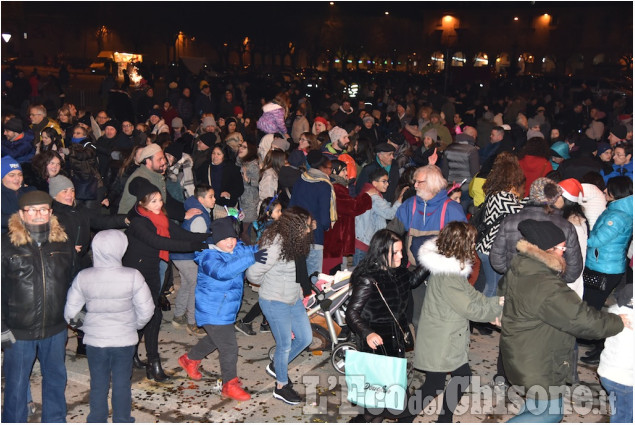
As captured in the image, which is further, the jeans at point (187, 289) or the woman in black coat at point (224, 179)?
the woman in black coat at point (224, 179)

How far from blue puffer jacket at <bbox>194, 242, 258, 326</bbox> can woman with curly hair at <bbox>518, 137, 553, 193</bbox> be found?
15.4 ft

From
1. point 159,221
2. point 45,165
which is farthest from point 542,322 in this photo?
point 45,165

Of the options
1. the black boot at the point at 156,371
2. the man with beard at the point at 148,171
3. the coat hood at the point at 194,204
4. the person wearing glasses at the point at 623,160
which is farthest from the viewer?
the person wearing glasses at the point at 623,160

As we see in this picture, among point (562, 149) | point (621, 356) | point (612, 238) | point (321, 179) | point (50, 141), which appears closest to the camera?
point (621, 356)

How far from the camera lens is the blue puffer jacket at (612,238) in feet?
23.4

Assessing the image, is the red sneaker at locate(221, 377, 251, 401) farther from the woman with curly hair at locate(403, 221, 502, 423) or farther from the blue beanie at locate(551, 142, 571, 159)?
the blue beanie at locate(551, 142, 571, 159)

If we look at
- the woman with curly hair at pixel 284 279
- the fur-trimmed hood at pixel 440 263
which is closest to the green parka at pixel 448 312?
the fur-trimmed hood at pixel 440 263

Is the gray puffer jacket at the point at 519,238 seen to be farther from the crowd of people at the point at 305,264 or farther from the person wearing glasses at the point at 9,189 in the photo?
the person wearing glasses at the point at 9,189

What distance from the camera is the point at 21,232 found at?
5.27 m

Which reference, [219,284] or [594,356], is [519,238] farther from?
[219,284]

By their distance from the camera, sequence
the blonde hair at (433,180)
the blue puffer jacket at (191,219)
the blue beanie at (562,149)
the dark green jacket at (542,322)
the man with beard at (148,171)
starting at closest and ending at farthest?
1. the dark green jacket at (542,322)
2. the blonde hair at (433,180)
3. the blue puffer jacket at (191,219)
4. the man with beard at (148,171)
5. the blue beanie at (562,149)

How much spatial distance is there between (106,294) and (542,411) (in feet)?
11.0

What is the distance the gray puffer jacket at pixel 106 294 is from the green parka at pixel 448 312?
2.25 meters

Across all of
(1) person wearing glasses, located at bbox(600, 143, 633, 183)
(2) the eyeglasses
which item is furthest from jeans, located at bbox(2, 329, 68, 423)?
(1) person wearing glasses, located at bbox(600, 143, 633, 183)
